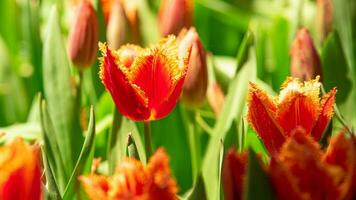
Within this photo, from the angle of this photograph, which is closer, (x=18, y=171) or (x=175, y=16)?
(x=18, y=171)

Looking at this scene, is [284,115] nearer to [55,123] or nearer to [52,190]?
[52,190]

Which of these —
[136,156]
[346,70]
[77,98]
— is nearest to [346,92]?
[346,70]

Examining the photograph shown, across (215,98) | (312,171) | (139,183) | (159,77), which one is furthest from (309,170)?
(215,98)

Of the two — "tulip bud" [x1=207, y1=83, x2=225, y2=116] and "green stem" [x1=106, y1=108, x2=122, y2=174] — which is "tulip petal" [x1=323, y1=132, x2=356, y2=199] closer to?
"green stem" [x1=106, y1=108, x2=122, y2=174]

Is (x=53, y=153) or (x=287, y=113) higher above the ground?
(x=287, y=113)

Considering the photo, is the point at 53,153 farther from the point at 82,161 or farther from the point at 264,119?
the point at 264,119

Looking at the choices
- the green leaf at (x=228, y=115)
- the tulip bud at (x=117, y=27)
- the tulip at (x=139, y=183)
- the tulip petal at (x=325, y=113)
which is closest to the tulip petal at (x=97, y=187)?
the tulip at (x=139, y=183)

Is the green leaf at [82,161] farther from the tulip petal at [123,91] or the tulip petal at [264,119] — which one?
the tulip petal at [264,119]
